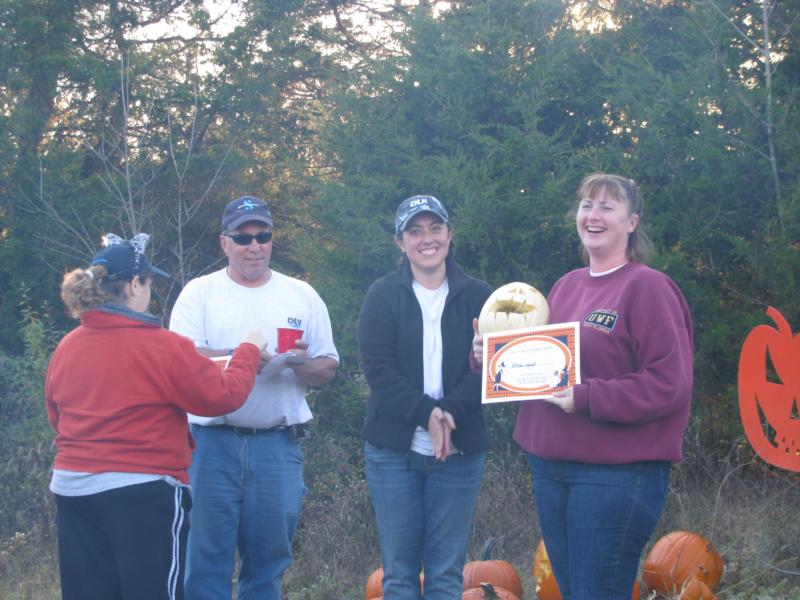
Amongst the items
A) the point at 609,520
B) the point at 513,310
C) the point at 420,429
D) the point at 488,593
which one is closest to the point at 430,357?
the point at 420,429

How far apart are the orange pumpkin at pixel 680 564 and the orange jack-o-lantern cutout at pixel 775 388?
0.95 metres

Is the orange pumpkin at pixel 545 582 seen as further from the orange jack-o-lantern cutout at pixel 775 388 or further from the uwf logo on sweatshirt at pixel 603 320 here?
the uwf logo on sweatshirt at pixel 603 320

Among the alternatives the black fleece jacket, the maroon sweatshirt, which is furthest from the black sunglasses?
the maroon sweatshirt

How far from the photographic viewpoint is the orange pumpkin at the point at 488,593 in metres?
4.66

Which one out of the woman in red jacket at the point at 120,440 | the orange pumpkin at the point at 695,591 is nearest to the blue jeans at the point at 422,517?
the woman in red jacket at the point at 120,440

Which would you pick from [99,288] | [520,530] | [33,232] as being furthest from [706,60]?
[33,232]

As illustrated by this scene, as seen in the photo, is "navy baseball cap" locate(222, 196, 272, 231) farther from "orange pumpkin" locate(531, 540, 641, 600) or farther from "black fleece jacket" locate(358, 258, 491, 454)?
"orange pumpkin" locate(531, 540, 641, 600)

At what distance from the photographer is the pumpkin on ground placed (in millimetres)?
3465

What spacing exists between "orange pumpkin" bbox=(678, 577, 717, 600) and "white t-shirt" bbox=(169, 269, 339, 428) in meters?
2.15

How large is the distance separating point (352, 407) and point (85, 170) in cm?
777

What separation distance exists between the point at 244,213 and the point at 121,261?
0.85m

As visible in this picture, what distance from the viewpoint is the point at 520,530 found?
630 cm

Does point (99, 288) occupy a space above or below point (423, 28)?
below

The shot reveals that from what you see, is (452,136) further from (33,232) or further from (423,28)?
(33,232)
